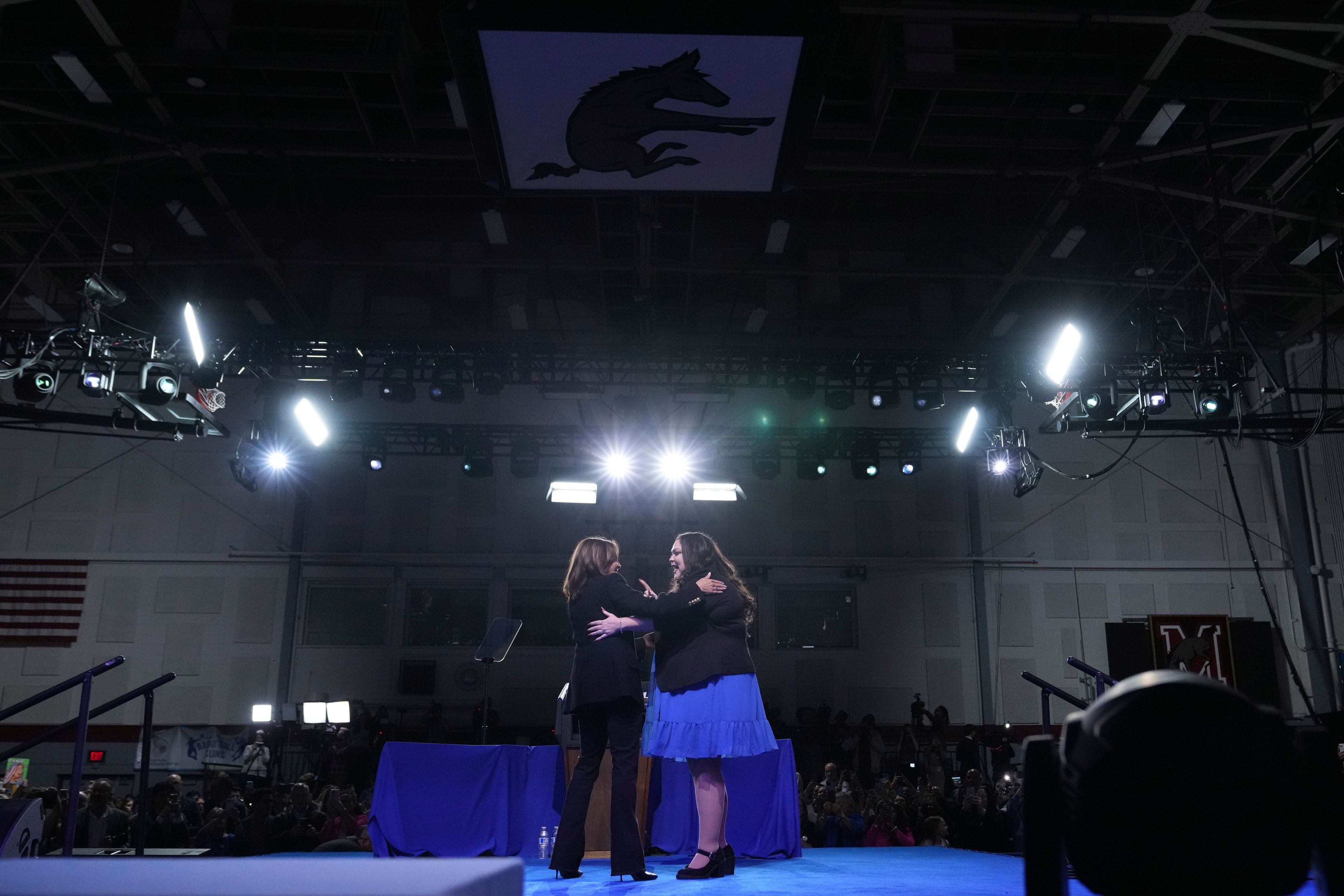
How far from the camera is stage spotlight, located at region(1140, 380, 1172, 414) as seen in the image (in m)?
9.83

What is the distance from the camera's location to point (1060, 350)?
981cm

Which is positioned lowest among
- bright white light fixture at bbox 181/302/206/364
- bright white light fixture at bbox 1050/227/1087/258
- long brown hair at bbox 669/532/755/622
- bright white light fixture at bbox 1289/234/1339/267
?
long brown hair at bbox 669/532/755/622

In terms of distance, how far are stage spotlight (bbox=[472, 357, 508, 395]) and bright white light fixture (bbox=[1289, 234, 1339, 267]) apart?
928cm

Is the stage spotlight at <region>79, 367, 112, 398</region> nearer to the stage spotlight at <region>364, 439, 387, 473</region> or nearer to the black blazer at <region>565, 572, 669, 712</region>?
the stage spotlight at <region>364, 439, 387, 473</region>

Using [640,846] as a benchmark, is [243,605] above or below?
above

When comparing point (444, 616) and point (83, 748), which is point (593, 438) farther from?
point (83, 748)

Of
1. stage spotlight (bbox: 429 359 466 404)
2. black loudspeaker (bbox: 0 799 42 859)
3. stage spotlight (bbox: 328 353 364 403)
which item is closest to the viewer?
black loudspeaker (bbox: 0 799 42 859)

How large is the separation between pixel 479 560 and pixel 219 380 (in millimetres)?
6739

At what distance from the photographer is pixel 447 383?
1227 centimetres

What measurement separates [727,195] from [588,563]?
194 cm

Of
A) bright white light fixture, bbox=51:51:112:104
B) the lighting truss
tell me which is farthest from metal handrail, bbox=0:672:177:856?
the lighting truss

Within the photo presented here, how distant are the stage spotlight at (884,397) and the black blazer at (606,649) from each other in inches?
339

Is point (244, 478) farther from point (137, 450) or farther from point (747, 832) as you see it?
point (747, 832)

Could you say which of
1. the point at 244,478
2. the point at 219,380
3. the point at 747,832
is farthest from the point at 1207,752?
the point at 244,478
